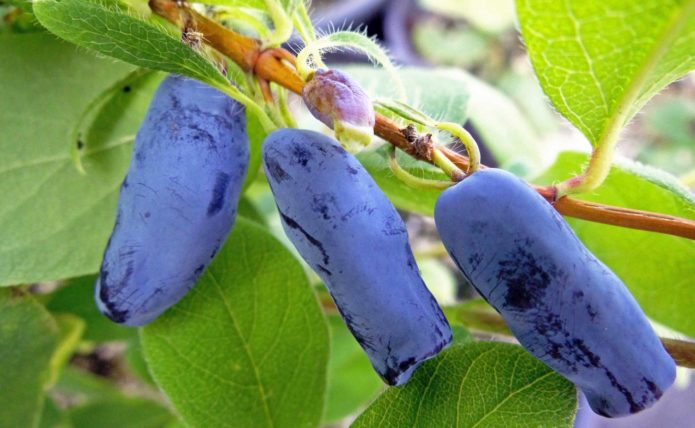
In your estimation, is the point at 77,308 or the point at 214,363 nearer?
the point at 214,363

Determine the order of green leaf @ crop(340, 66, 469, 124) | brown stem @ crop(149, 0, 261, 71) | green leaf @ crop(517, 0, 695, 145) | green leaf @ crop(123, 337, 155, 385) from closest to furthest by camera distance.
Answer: green leaf @ crop(517, 0, 695, 145)
brown stem @ crop(149, 0, 261, 71)
green leaf @ crop(340, 66, 469, 124)
green leaf @ crop(123, 337, 155, 385)

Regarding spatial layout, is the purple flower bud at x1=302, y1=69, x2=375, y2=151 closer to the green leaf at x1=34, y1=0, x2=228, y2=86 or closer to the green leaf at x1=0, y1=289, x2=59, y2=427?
the green leaf at x1=34, y1=0, x2=228, y2=86

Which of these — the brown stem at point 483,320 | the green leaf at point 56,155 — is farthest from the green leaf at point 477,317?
the green leaf at point 56,155

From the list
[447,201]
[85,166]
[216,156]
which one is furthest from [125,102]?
[447,201]

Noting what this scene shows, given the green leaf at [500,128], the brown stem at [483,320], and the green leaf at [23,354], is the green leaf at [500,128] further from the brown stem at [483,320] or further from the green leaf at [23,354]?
the green leaf at [23,354]

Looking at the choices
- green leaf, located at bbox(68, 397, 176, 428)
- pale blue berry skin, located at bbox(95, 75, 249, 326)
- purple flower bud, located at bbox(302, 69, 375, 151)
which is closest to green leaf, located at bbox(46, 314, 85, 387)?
green leaf, located at bbox(68, 397, 176, 428)

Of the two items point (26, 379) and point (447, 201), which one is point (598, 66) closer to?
point (447, 201)

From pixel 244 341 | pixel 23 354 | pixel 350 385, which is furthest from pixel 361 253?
pixel 350 385
